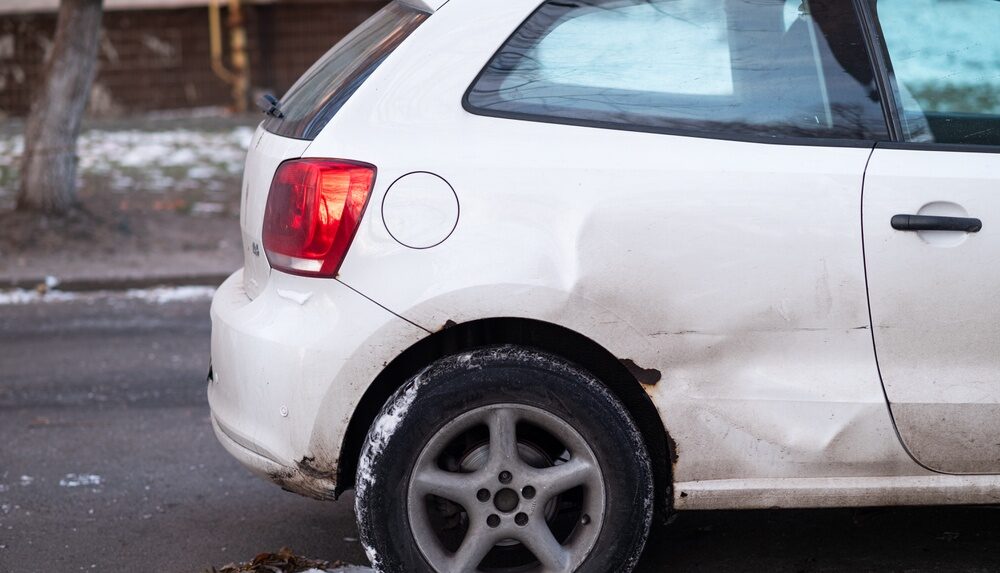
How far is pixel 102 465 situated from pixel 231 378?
5.33 ft

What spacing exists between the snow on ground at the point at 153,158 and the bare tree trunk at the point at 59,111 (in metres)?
1.27

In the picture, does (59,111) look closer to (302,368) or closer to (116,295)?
(116,295)

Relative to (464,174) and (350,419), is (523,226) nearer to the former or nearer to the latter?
(464,174)

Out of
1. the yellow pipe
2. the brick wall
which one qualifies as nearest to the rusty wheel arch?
the brick wall

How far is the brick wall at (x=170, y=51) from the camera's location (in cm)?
1678

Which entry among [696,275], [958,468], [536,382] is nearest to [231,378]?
[536,382]

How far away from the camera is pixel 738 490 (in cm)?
305

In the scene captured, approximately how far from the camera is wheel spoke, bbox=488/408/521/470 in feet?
9.83

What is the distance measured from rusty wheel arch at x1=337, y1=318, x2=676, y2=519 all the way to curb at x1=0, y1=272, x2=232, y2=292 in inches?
197

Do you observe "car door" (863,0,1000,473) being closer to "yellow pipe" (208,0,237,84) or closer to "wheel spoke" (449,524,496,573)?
"wheel spoke" (449,524,496,573)

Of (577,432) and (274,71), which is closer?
(577,432)

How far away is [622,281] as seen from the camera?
9.66ft

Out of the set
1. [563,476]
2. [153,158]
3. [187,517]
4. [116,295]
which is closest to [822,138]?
[563,476]

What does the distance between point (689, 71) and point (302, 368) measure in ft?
4.20
